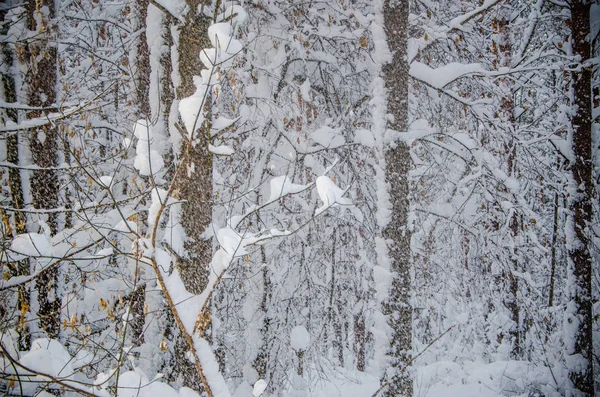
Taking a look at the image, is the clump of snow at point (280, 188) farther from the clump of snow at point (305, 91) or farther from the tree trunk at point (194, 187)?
the clump of snow at point (305, 91)

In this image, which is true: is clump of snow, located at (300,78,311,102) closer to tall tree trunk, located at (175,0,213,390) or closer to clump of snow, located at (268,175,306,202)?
tall tree trunk, located at (175,0,213,390)

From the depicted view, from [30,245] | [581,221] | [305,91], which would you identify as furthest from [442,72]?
[581,221]

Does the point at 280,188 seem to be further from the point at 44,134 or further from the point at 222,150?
the point at 44,134

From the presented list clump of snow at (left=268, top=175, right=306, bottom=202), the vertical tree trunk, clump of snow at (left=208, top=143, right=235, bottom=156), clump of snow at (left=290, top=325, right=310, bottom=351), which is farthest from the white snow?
clump of snow at (left=290, top=325, right=310, bottom=351)

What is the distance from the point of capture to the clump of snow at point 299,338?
463 centimetres

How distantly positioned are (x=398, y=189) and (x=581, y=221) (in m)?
4.34

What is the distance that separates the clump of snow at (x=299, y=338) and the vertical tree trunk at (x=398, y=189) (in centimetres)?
155

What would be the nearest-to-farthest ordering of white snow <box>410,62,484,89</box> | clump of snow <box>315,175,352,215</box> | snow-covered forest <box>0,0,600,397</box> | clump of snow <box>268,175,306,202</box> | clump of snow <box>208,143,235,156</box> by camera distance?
clump of snow <box>315,175,352,215</box>, clump of snow <box>268,175,306,202</box>, snow-covered forest <box>0,0,600,397</box>, clump of snow <box>208,143,235,156</box>, white snow <box>410,62,484,89</box>

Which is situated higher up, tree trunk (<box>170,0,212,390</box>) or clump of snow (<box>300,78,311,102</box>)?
clump of snow (<box>300,78,311,102</box>)

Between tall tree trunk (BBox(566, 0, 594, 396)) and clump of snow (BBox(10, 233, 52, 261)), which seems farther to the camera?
tall tree trunk (BBox(566, 0, 594, 396))

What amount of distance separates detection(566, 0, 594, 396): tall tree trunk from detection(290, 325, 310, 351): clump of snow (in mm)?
4509

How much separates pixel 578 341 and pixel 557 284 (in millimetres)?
3830

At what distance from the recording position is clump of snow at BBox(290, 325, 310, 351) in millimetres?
4629

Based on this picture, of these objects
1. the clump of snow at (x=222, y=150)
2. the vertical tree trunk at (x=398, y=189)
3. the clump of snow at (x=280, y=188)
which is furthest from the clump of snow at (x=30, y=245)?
the vertical tree trunk at (x=398, y=189)
